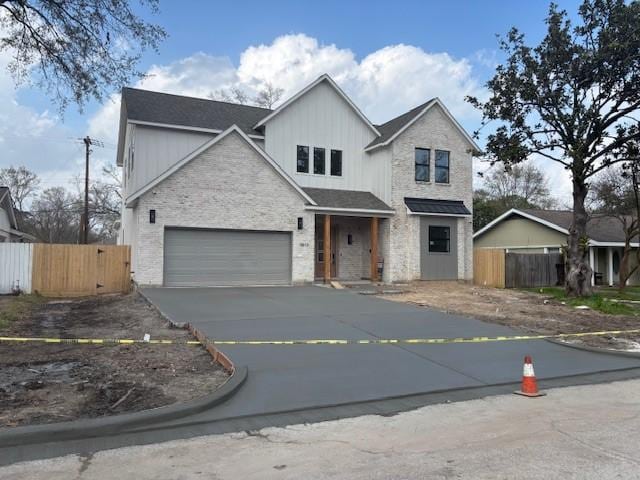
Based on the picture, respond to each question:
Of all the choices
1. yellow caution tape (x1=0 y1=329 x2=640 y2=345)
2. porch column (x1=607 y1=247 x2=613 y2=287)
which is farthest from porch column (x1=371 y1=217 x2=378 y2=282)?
porch column (x1=607 y1=247 x2=613 y2=287)

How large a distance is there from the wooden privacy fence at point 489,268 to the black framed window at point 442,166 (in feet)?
13.8

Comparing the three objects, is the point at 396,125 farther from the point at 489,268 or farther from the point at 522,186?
the point at 522,186

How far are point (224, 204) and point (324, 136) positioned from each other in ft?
23.1

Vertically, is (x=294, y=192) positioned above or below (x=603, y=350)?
above

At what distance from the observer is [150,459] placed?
184 inches

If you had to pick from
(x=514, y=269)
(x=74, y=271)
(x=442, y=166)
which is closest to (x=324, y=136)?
(x=442, y=166)

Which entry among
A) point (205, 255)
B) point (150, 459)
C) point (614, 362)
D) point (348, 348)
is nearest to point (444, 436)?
point (150, 459)

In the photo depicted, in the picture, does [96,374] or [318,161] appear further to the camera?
[318,161]

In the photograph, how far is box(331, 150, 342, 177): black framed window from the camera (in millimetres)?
25016

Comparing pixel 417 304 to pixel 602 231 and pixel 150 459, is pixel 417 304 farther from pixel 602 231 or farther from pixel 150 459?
pixel 602 231

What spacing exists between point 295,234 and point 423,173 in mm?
7477

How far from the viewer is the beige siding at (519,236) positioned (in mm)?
31453

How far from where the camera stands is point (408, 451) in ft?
16.2

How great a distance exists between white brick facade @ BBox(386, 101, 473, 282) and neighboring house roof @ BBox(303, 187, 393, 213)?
3.10 feet
